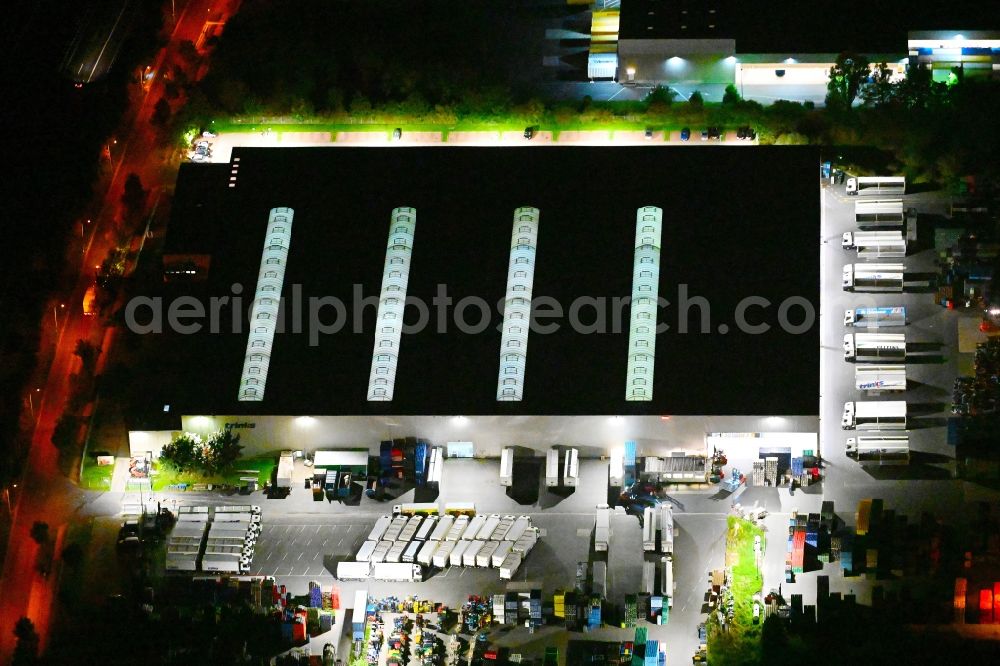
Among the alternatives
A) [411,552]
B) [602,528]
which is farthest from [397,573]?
[602,528]

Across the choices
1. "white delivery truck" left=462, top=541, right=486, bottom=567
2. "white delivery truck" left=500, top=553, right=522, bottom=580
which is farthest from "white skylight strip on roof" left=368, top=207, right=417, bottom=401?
"white delivery truck" left=500, top=553, right=522, bottom=580

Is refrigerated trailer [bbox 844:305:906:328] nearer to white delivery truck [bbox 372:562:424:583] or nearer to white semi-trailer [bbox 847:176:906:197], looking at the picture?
white semi-trailer [bbox 847:176:906:197]

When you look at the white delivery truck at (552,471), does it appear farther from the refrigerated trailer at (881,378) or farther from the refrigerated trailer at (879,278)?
the refrigerated trailer at (879,278)

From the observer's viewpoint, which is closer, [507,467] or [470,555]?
→ [470,555]

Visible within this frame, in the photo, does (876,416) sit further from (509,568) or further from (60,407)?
(60,407)

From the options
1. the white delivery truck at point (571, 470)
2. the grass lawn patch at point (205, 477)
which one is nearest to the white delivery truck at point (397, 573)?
the white delivery truck at point (571, 470)

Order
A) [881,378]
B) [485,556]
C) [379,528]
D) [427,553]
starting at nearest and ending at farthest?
[485,556]
[427,553]
[379,528]
[881,378]

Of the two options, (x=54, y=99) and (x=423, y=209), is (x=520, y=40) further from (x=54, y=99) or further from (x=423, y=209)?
(x=54, y=99)

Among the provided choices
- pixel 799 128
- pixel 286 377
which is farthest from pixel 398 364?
pixel 799 128
